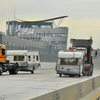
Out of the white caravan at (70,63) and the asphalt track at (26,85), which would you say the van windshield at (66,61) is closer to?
the white caravan at (70,63)

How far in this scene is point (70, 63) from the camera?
31312 millimetres

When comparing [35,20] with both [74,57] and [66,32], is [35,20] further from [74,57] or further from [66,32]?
[74,57]

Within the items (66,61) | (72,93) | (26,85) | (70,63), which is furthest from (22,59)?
(72,93)

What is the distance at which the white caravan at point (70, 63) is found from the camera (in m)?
30.5

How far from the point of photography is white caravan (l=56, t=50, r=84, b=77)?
30516 mm

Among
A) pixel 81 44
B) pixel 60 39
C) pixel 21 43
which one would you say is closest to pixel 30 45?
pixel 21 43

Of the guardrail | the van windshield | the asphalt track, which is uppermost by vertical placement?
the van windshield

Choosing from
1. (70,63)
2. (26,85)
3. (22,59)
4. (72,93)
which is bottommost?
(26,85)

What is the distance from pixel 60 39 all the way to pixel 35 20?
68.1 feet

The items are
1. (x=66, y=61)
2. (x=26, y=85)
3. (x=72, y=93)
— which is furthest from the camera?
(x=66, y=61)

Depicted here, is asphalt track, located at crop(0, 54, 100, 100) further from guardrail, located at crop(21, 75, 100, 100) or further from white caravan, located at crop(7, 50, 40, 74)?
white caravan, located at crop(7, 50, 40, 74)

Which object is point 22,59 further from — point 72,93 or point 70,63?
point 72,93

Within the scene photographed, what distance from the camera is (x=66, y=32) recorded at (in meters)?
165

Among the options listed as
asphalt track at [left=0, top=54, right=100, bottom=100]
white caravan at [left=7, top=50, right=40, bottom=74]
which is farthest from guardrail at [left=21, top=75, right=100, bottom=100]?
white caravan at [left=7, top=50, right=40, bottom=74]
